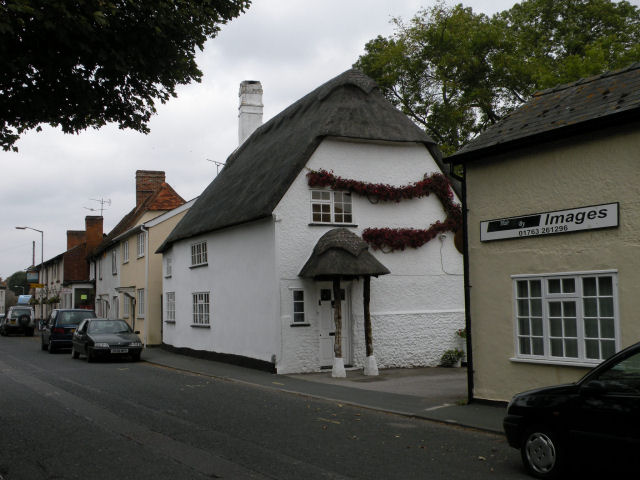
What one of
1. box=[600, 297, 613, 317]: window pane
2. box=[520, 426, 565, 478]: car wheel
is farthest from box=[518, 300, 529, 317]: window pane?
box=[520, 426, 565, 478]: car wheel

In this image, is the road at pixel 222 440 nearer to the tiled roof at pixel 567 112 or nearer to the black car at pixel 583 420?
the black car at pixel 583 420

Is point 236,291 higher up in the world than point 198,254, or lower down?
lower down

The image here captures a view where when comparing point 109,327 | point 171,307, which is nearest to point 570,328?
point 109,327

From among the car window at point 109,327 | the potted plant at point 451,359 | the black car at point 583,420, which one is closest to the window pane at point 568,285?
the black car at point 583,420

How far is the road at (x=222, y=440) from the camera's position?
288 inches

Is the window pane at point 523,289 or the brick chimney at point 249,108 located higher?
the brick chimney at point 249,108

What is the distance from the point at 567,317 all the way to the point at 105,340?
16531 mm

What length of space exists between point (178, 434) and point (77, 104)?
17.0 feet

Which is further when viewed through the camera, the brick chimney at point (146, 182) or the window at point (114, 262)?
the brick chimney at point (146, 182)

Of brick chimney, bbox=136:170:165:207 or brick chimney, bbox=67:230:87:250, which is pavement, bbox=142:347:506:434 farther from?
brick chimney, bbox=67:230:87:250

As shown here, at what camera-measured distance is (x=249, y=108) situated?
29.9m

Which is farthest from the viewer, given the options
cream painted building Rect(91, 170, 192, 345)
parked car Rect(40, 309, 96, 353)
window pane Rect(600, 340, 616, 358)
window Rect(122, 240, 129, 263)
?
window Rect(122, 240, 129, 263)

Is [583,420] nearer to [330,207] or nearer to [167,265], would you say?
[330,207]

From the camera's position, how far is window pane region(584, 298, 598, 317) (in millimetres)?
10062
